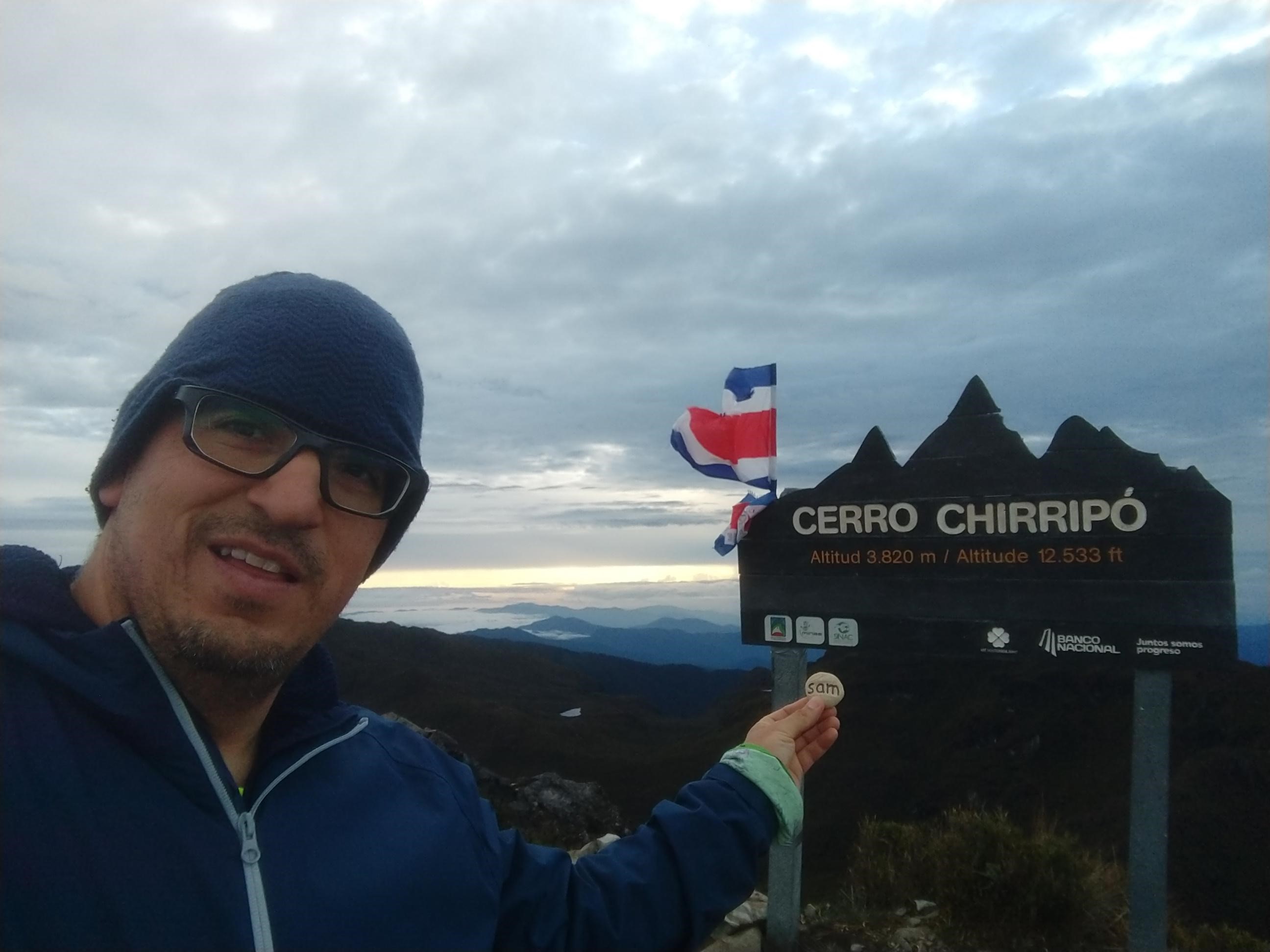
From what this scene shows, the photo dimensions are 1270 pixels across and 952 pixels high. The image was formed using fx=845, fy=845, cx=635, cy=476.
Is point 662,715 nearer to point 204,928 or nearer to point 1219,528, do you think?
point 1219,528

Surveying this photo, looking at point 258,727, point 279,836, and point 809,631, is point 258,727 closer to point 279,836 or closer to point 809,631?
point 279,836

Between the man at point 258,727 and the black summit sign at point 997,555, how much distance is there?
305 cm

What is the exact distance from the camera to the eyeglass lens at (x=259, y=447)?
1.59 meters

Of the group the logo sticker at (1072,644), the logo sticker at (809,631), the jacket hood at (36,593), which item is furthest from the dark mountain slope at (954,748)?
the jacket hood at (36,593)

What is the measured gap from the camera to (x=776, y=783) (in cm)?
208

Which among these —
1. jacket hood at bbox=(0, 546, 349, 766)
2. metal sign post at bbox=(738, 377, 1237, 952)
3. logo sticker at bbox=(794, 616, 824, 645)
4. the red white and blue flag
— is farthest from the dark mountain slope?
jacket hood at bbox=(0, 546, 349, 766)

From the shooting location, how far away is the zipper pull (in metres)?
1.50

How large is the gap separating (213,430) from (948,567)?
4.11 meters

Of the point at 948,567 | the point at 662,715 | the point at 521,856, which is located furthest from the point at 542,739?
the point at 521,856

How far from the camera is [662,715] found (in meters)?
20.2

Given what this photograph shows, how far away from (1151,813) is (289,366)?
15.2ft

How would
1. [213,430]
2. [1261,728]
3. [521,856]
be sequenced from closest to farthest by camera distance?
[213,430] < [521,856] < [1261,728]

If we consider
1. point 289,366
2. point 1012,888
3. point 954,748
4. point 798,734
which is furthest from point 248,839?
point 954,748

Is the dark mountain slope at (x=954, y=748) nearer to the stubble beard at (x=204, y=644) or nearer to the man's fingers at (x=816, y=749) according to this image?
the man's fingers at (x=816, y=749)
